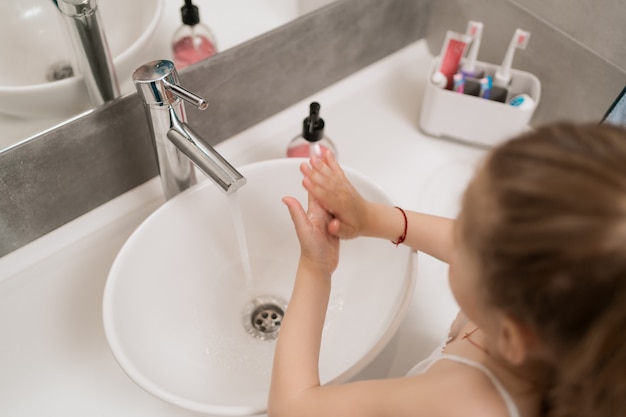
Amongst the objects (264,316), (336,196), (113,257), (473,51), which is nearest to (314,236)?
(336,196)

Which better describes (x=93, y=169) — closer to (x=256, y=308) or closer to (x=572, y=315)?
(x=256, y=308)

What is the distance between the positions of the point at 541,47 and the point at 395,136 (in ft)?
0.89

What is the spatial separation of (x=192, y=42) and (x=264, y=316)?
403 mm

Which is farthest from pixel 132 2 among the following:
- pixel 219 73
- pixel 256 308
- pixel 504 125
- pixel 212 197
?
pixel 504 125

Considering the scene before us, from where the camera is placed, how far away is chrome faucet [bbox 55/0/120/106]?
608 millimetres

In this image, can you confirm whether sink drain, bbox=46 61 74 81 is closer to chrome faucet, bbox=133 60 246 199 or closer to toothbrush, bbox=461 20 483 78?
chrome faucet, bbox=133 60 246 199

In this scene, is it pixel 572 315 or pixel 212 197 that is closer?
pixel 572 315

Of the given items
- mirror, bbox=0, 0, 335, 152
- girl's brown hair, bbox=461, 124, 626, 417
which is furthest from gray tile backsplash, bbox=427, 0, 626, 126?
girl's brown hair, bbox=461, 124, 626, 417

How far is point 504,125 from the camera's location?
0.86 m

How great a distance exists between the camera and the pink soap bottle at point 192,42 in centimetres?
75

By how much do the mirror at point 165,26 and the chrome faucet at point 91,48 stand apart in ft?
0.07

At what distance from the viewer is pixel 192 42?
765mm

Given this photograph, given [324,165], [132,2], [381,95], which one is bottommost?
[381,95]

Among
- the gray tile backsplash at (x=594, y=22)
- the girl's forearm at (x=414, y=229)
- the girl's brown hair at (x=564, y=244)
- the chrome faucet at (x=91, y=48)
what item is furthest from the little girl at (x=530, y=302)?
the gray tile backsplash at (x=594, y=22)
